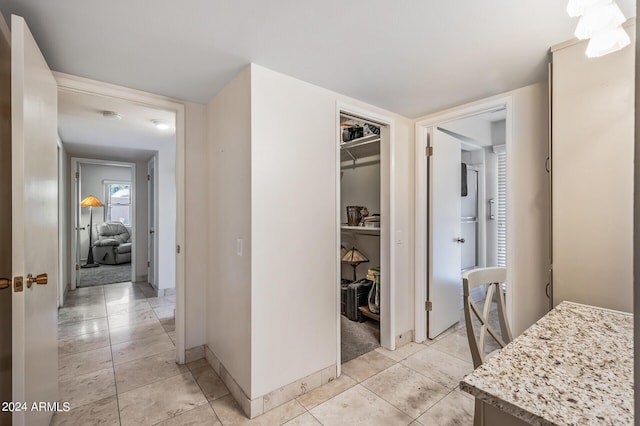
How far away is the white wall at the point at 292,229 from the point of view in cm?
180

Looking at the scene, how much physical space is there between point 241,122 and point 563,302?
6.90ft

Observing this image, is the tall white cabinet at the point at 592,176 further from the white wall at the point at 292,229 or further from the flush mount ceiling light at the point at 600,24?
the white wall at the point at 292,229

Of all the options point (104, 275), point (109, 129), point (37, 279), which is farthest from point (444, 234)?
point (104, 275)

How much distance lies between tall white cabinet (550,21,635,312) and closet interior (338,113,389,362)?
4.22ft

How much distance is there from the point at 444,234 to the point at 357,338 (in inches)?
53.9

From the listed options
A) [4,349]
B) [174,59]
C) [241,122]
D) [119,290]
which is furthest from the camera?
[119,290]

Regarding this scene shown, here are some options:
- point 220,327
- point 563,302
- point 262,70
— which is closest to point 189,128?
point 262,70

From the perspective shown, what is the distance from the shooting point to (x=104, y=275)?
18.3ft

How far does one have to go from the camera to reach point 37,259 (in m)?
1.34

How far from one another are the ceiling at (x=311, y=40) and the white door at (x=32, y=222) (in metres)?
0.27

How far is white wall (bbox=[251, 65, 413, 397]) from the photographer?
1799 mm

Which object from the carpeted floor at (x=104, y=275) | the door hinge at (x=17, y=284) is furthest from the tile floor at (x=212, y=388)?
the carpeted floor at (x=104, y=275)

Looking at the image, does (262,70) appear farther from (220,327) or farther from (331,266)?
(220,327)

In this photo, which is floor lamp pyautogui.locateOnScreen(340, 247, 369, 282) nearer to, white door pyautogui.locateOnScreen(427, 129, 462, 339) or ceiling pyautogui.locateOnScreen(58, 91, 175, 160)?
white door pyautogui.locateOnScreen(427, 129, 462, 339)
